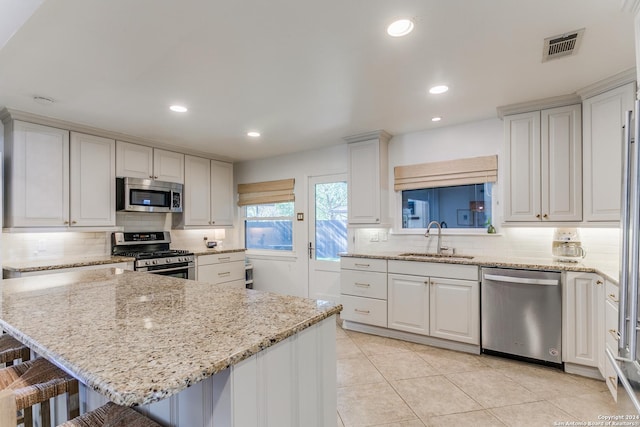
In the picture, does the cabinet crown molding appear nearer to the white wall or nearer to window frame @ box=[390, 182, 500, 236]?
window frame @ box=[390, 182, 500, 236]

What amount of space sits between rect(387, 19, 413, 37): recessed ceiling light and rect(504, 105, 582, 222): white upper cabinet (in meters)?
1.81

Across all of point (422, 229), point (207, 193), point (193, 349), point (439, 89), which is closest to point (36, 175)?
point (207, 193)

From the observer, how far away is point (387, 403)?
2197 mm

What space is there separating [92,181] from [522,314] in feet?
14.8

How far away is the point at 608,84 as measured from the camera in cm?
242

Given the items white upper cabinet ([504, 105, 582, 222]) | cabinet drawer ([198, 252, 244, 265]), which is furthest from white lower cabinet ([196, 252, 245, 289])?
white upper cabinet ([504, 105, 582, 222])

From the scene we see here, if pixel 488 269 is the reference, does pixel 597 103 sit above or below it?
above

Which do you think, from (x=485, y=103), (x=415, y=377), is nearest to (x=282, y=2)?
(x=485, y=103)

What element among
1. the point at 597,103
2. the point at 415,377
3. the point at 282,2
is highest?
the point at 282,2

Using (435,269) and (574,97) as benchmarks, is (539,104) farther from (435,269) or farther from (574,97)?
(435,269)

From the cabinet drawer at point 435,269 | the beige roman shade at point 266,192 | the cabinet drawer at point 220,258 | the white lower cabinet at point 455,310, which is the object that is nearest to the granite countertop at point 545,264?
the cabinet drawer at point 435,269

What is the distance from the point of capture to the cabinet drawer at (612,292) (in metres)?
2.03

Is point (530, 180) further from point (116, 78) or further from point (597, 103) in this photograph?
point (116, 78)

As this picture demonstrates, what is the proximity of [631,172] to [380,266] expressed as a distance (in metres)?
2.39
